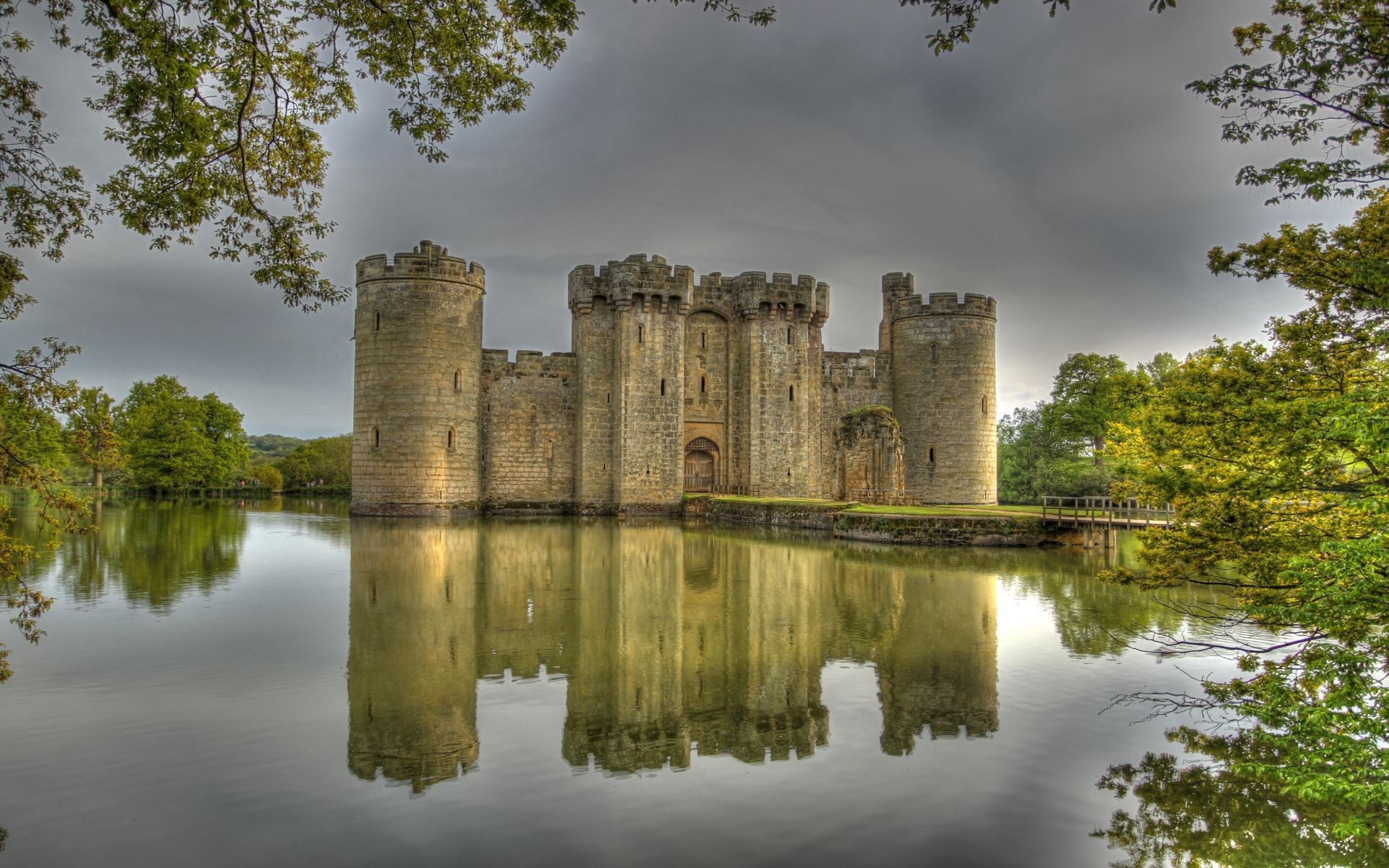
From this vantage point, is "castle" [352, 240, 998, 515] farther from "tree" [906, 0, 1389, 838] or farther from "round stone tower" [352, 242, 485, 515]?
"tree" [906, 0, 1389, 838]

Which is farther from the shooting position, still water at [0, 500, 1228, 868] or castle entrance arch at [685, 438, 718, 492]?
castle entrance arch at [685, 438, 718, 492]

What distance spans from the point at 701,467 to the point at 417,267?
1218 centimetres

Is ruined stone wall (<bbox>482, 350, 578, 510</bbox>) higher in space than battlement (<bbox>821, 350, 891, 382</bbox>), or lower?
lower

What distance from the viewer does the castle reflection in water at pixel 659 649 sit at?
18.0 ft

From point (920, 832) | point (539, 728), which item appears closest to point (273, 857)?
point (539, 728)

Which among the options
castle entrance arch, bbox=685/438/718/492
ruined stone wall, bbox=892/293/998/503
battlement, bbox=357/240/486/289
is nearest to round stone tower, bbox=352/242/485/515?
battlement, bbox=357/240/486/289

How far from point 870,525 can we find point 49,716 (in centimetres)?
1676

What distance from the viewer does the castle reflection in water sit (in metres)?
5.49

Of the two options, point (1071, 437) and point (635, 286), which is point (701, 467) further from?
point (1071, 437)

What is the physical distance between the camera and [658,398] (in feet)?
93.8

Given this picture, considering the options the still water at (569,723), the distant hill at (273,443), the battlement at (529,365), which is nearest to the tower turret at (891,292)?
the battlement at (529,365)

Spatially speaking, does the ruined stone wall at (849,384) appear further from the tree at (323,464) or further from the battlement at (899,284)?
the tree at (323,464)

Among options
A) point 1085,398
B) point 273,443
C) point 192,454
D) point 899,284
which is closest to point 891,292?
point 899,284

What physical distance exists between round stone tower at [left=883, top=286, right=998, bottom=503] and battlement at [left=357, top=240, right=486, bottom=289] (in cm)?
1629
